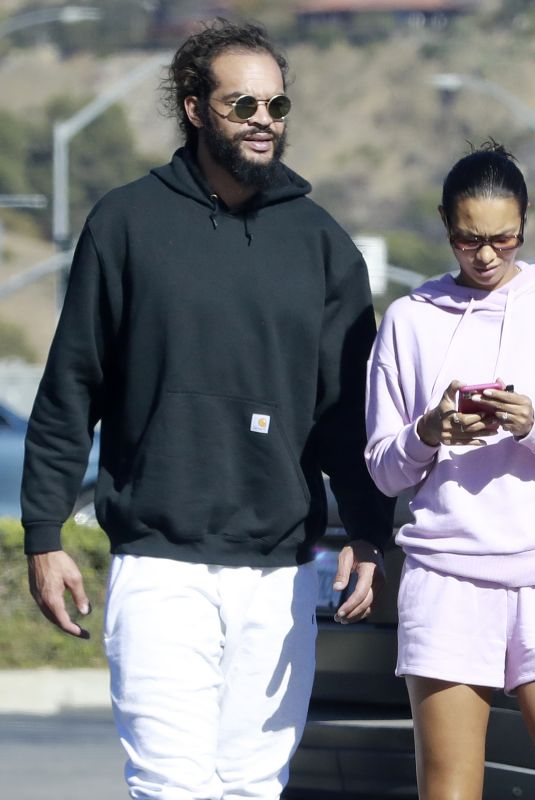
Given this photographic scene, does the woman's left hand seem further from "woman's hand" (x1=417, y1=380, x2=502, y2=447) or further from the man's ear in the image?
the man's ear

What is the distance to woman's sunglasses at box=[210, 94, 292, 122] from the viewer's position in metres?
3.76

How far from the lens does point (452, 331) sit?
364 cm

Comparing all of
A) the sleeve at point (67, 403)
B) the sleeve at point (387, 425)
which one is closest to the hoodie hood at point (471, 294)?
the sleeve at point (387, 425)

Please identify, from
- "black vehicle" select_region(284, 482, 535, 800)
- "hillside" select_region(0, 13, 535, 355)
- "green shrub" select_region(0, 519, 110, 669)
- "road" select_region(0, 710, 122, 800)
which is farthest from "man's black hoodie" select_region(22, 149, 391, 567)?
"hillside" select_region(0, 13, 535, 355)

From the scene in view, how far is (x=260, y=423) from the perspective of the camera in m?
3.71

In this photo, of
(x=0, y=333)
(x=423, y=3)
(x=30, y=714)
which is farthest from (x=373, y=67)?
(x=30, y=714)

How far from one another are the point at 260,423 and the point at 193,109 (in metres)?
0.73

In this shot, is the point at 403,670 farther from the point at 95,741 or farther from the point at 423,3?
the point at 423,3

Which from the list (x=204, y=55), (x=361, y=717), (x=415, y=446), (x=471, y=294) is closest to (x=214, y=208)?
(x=204, y=55)

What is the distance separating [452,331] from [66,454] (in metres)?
0.87

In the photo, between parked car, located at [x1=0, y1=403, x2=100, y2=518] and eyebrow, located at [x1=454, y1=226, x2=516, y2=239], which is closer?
eyebrow, located at [x1=454, y1=226, x2=516, y2=239]

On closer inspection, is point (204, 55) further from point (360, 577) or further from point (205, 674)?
point (205, 674)

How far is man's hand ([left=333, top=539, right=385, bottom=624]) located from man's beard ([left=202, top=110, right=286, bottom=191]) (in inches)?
32.1

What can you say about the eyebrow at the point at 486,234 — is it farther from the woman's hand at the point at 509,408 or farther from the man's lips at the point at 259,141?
the man's lips at the point at 259,141
